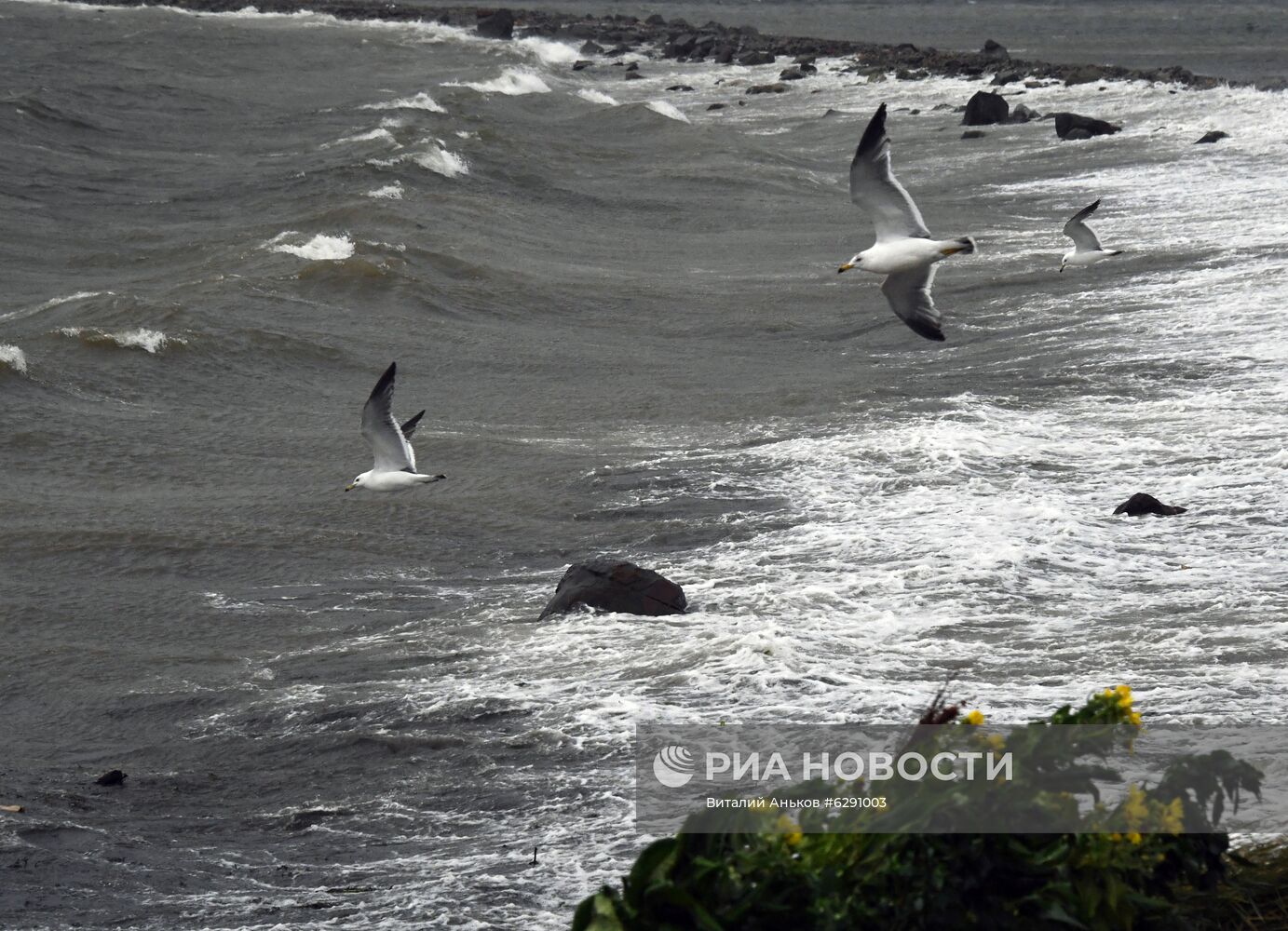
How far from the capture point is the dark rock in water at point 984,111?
40781 mm

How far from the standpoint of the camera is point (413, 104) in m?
41.6

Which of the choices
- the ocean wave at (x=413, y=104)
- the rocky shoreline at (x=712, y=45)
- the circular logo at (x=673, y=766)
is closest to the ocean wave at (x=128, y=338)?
the circular logo at (x=673, y=766)

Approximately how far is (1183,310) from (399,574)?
10.7m

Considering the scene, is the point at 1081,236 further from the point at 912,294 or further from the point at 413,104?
the point at 413,104

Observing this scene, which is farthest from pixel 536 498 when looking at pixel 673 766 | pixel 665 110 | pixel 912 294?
pixel 665 110

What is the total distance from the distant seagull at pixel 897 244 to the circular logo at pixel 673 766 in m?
3.68

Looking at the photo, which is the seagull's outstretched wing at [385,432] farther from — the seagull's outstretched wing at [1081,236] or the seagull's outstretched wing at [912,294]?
the seagull's outstretched wing at [1081,236]

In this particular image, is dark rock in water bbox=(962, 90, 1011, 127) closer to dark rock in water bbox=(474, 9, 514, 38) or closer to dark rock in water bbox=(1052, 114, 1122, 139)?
dark rock in water bbox=(1052, 114, 1122, 139)

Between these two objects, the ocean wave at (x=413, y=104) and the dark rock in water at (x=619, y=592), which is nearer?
the dark rock in water at (x=619, y=592)

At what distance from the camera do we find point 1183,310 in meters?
19.2

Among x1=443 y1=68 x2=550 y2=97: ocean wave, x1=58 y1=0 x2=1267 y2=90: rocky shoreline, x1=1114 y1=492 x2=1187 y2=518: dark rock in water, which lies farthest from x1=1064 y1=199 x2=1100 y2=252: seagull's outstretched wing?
x1=58 y1=0 x2=1267 y2=90: rocky shoreline

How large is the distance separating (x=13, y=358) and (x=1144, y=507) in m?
12.0

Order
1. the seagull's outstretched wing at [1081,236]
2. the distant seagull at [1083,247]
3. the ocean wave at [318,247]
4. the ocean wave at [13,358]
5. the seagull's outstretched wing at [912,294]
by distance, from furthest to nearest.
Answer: the ocean wave at [318,247]
the distant seagull at [1083,247]
the seagull's outstretched wing at [1081,236]
the ocean wave at [13,358]
the seagull's outstretched wing at [912,294]

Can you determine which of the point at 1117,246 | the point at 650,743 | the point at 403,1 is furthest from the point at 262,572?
the point at 403,1
